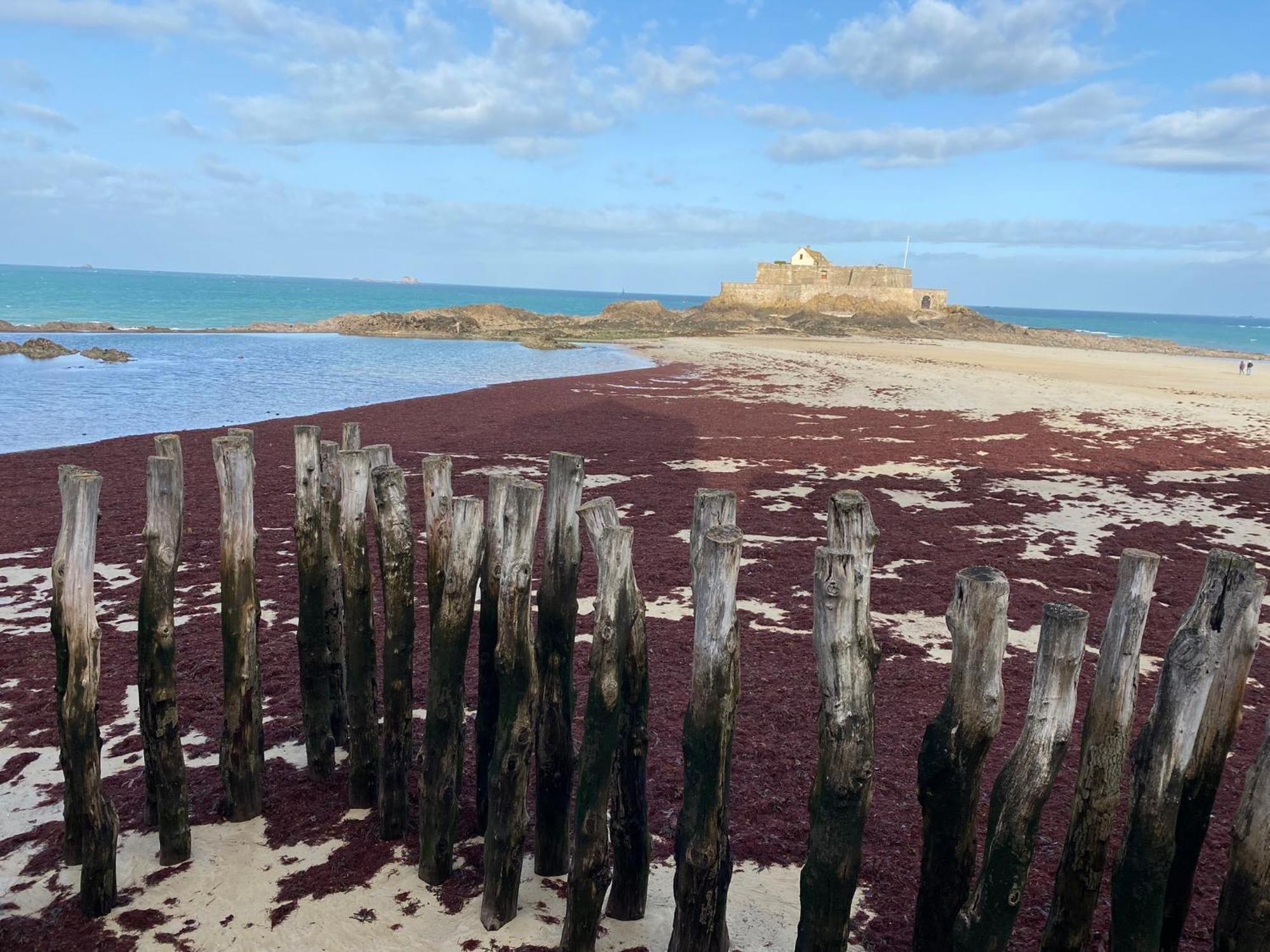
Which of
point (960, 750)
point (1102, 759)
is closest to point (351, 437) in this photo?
point (960, 750)

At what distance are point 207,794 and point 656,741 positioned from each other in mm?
2923

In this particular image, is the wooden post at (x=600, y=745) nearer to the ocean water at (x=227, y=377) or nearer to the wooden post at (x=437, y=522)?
the wooden post at (x=437, y=522)

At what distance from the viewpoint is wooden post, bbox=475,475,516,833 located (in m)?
4.68

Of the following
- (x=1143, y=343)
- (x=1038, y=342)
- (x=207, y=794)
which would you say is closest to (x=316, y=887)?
(x=207, y=794)

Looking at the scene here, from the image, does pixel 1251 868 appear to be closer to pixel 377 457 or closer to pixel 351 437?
pixel 377 457

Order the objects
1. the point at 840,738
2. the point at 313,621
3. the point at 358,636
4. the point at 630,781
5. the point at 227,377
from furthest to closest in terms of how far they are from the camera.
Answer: the point at 227,377
the point at 313,621
the point at 358,636
the point at 630,781
the point at 840,738

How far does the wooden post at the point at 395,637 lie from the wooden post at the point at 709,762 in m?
1.87

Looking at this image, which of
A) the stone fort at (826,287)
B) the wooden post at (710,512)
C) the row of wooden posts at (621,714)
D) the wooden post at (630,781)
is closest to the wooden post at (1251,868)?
the row of wooden posts at (621,714)

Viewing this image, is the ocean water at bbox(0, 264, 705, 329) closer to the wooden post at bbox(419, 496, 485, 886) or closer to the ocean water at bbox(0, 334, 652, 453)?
the ocean water at bbox(0, 334, 652, 453)

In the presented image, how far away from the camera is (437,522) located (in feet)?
16.3

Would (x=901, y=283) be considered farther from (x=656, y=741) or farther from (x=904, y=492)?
(x=656, y=741)

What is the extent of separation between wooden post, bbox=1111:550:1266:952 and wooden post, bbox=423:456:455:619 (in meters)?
3.51

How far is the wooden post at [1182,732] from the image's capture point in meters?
3.35

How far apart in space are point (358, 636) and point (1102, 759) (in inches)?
157
